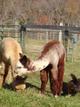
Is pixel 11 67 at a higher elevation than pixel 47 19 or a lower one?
higher

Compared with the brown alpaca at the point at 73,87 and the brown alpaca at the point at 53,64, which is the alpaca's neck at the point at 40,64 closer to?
the brown alpaca at the point at 53,64

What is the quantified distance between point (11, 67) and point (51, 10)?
4957 cm

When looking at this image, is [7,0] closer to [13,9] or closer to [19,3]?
[13,9]

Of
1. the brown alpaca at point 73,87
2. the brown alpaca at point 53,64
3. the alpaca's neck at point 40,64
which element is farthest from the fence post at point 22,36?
the alpaca's neck at point 40,64

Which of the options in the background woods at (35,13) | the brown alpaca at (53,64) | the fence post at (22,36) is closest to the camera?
the brown alpaca at (53,64)

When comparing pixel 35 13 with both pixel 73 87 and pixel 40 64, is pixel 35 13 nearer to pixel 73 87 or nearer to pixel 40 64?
pixel 73 87

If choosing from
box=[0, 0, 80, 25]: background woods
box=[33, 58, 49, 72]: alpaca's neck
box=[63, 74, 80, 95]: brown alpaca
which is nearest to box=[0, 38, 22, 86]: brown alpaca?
box=[33, 58, 49, 72]: alpaca's neck

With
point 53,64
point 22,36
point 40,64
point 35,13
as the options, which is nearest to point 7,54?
point 53,64

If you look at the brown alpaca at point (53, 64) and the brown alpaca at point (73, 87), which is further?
the brown alpaca at point (73, 87)

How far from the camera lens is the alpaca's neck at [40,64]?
825 centimetres

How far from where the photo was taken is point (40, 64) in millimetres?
8391

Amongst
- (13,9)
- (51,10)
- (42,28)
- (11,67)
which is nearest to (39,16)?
(51,10)

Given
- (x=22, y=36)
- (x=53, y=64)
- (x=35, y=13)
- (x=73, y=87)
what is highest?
(x=53, y=64)

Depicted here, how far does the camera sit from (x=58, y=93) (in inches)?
372
